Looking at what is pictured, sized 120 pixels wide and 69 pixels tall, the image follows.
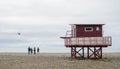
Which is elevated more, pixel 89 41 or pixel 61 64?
pixel 89 41

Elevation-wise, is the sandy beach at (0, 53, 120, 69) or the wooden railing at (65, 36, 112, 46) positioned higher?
the wooden railing at (65, 36, 112, 46)

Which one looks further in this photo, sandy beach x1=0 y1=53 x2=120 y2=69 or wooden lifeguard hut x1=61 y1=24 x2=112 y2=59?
wooden lifeguard hut x1=61 y1=24 x2=112 y2=59

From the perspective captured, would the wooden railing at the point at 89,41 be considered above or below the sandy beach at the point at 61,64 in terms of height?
above

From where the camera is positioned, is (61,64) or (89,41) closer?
(61,64)

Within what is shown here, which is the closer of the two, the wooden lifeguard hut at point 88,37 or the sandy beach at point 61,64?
the sandy beach at point 61,64

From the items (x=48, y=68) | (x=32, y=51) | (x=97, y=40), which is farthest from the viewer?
(x=32, y=51)

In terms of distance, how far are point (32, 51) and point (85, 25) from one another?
38661 millimetres

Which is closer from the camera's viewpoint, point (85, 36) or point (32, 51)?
point (85, 36)

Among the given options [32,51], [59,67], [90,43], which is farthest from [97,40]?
[32,51]

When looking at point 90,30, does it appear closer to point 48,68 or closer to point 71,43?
point 71,43

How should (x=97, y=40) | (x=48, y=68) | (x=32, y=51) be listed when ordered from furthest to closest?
(x=32, y=51) → (x=97, y=40) → (x=48, y=68)

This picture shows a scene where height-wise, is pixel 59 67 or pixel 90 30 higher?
pixel 90 30

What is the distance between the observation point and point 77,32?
198ft

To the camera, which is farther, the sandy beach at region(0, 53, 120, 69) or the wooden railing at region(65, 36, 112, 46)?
the wooden railing at region(65, 36, 112, 46)
